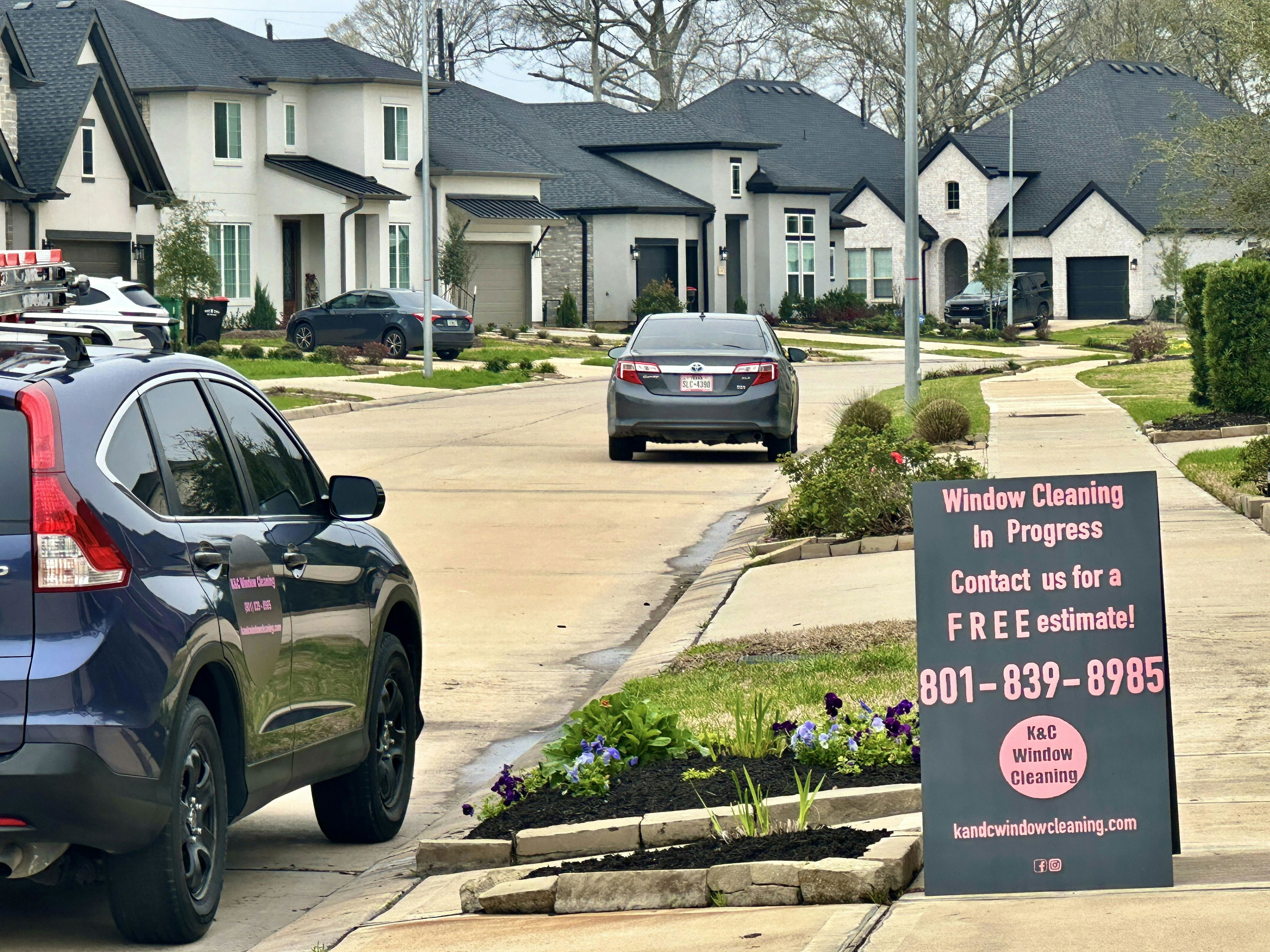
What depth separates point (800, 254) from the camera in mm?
67812

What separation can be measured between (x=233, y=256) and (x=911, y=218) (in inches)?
1147

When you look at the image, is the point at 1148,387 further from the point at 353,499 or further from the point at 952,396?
the point at 353,499

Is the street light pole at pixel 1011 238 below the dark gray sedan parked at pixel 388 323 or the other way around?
the other way around

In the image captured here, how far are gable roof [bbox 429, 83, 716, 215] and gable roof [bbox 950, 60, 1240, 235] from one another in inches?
498

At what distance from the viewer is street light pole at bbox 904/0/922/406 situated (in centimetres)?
2427

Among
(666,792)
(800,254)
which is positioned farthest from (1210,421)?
(800,254)

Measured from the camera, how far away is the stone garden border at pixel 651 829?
19.4ft

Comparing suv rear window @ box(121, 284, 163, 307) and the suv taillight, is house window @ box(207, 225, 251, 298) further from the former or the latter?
the suv taillight

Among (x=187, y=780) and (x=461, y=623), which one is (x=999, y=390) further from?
(x=187, y=780)

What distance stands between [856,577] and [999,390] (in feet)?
59.9

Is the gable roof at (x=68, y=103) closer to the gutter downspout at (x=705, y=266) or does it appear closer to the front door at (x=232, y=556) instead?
the gutter downspout at (x=705, y=266)

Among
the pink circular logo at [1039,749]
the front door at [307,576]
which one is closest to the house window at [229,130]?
the front door at [307,576]

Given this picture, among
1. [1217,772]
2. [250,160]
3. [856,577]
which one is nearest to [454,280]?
[250,160]

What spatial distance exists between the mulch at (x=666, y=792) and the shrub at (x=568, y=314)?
5345 cm
